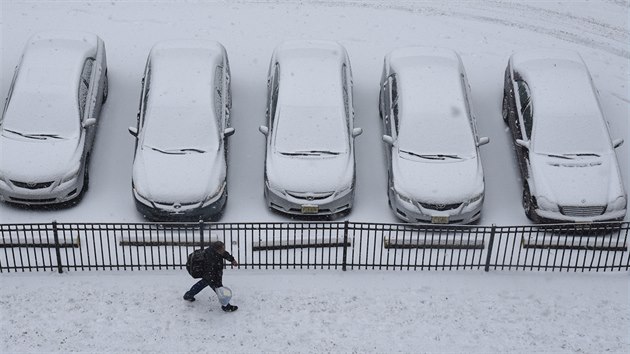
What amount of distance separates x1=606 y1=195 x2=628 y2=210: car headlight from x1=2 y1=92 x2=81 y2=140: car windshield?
9526 millimetres

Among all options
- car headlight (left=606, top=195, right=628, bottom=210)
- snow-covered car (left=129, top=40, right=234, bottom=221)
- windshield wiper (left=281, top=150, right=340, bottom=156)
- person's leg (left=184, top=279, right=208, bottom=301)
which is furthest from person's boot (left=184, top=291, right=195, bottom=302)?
car headlight (left=606, top=195, right=628, bottom=210)

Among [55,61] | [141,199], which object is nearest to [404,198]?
[141,199]

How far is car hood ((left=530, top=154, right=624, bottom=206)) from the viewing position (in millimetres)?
15531

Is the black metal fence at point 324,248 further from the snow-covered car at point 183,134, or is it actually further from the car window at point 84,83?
the car window at point 84,83

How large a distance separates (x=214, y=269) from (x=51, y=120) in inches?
211

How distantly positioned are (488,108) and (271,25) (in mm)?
5572

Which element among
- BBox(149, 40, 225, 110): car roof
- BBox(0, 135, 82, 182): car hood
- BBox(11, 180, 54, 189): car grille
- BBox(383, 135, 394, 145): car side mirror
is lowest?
BBox(11, 180, 54, 189): car grille

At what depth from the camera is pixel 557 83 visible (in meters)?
17.3

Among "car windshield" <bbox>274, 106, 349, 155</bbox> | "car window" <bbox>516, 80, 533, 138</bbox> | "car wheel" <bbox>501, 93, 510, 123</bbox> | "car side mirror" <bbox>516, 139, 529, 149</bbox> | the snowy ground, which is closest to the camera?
the snowy ground

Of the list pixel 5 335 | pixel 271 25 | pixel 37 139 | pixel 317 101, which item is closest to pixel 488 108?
pixel 317 101

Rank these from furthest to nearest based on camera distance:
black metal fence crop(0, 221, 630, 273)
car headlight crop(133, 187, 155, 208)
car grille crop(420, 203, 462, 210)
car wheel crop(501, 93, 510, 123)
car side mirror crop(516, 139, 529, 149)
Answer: car wheel crop(501, 93, 510, 123), car side mirror crop(516, 139, 529, 149), car grille crop(420, 203, 462, 210), car headlight crop(133, 187, 155, 208), black metal fence crop(0, 221, 630, 273)

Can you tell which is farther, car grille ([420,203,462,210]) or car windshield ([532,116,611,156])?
car windshield ([532,116,611,156])

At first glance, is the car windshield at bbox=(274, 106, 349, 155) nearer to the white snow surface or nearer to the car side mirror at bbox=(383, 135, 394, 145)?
the car side mirror at bbox=(383, 135, 394, 145)

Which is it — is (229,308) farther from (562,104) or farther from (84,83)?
(562,104)
